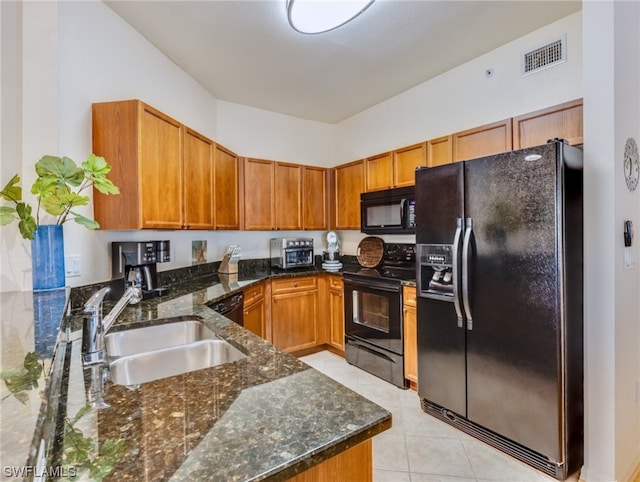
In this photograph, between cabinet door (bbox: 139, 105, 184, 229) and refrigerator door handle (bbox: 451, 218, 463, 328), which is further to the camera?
refrigerator door handle (bbox: 451, 218, 463, 328)

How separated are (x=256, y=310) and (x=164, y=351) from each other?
1.58 meters

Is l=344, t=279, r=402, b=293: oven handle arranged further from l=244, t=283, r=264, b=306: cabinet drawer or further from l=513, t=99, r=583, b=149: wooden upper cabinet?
l=513, t=99, r=583, b=149: wooden upper cabinet

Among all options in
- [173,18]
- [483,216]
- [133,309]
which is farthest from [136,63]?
[483,216]

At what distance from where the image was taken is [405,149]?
3105mm

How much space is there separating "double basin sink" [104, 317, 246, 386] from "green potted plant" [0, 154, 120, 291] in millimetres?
554

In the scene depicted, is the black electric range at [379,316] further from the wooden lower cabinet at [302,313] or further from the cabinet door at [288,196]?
the cabinet door at [288,196]

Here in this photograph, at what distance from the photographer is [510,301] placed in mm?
1896

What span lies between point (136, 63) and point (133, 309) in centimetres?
177

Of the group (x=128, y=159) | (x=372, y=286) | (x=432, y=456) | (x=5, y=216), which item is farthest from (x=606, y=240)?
(x=5, y=216)

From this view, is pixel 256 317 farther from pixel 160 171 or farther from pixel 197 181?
pixel 160 171

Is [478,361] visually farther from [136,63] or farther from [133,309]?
[136,63]

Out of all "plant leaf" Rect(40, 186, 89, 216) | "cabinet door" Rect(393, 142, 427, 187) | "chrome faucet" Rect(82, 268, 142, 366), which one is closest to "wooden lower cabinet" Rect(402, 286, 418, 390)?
"cabinet door" Rect(393, 142, 427, 187)

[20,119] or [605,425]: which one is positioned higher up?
[20,119]

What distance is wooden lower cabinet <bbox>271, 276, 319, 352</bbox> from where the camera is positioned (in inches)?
130
